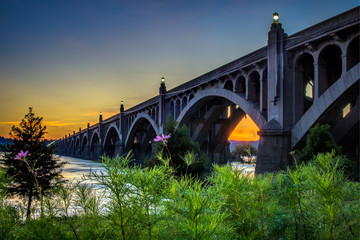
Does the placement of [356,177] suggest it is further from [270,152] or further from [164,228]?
[164,228]

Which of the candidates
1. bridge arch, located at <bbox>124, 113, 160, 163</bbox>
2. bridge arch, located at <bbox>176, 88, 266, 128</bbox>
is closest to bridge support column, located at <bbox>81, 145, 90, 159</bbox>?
bridge arch, located at <bbox>124, 113, 160, 163</bbox>

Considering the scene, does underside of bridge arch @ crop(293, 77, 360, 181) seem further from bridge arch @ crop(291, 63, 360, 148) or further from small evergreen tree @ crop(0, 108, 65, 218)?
small evergreen tree @ crop(0, 108, 65, 218)

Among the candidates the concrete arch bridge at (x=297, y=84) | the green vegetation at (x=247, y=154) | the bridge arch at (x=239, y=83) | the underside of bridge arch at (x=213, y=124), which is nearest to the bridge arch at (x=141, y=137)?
the underside of bridge arch at (x=213, y=124)

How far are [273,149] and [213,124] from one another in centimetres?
1652

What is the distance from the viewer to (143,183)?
5.61 feet

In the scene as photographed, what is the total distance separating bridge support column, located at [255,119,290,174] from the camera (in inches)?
637

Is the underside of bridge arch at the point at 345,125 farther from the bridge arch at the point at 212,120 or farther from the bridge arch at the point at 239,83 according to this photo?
the bridge arch at the point at 212,120

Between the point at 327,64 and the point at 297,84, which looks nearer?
the point at 327,64

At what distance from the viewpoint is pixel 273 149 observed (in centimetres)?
1658

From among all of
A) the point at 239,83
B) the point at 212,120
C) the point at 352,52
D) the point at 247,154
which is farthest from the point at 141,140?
the point at 352,52

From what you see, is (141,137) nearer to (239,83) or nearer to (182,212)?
(239,83)

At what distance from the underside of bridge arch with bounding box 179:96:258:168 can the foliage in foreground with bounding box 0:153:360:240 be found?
88.0 ft

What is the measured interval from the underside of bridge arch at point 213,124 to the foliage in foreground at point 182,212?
26831 mm

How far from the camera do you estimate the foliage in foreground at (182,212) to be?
5.48 feet
